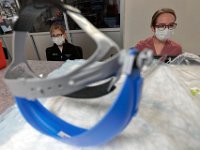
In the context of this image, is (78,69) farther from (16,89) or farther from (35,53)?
(35,53)

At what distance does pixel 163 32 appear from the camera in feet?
2.73

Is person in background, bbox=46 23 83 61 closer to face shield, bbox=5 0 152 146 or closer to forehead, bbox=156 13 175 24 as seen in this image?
forehead, bbox=156 13 175 24

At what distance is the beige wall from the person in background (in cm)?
53

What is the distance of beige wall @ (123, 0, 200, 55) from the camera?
1353 mm

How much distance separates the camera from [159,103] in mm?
472

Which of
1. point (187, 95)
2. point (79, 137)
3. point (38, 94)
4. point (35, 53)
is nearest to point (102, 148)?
point (79, 137)

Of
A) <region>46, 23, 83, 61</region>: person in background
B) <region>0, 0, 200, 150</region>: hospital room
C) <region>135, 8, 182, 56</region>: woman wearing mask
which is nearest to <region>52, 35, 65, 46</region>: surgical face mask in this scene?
<region>46, 23, 83, 61</region>: person in background

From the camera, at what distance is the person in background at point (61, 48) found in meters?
1.10

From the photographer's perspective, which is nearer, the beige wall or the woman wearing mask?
the woman wearing mask

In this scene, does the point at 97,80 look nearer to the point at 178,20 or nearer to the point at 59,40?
the point at 59,40

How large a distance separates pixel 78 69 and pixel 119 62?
62mm

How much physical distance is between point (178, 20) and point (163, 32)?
0.70 meters

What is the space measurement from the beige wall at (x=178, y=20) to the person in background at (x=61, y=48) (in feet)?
1.74

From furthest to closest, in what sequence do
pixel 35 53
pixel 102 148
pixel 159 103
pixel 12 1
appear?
pixel 35 53
pixel 12 1
pixel 159 103
pixel 102 148
